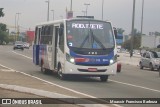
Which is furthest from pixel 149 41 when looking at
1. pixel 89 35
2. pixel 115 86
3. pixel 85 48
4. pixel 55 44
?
pixel 115 86

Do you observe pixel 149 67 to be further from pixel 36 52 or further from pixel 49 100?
pixel 49 100

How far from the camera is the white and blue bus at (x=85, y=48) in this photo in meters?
23.2

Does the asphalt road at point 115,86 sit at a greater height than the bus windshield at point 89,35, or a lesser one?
lesser

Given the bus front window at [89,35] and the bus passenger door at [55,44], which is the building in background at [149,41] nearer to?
the bus passenger door at [55,44]

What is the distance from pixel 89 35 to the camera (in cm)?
2369

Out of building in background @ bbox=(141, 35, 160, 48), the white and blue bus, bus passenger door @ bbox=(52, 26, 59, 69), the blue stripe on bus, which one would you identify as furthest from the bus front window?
building in background @ bbox=(141, 35, 160, 48)

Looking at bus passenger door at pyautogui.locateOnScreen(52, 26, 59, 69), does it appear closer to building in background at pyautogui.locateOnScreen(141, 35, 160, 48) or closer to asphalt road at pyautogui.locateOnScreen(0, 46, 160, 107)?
asphalt road at pyautogui.locateOnScreen(0, 46, 160, 107)

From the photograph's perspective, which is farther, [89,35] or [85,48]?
[89,35]

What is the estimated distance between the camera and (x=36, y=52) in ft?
98.8

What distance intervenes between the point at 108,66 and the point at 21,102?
36.7ft

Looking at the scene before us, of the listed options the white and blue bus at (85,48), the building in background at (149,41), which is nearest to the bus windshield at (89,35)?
the white and blue bus at (85,48)

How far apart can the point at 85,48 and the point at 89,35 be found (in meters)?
0.75

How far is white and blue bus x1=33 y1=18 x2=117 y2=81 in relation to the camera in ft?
76.1

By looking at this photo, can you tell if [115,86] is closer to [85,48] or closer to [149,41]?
[85,48]
